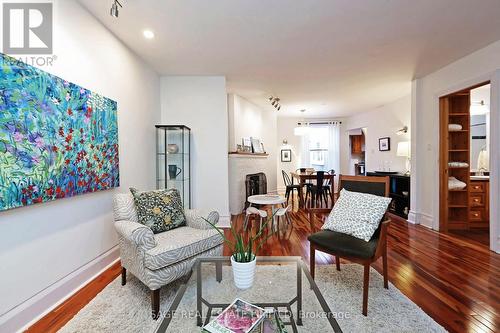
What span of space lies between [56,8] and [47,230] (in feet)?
5.80

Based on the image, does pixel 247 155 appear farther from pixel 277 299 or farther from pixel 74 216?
pixel 277 299

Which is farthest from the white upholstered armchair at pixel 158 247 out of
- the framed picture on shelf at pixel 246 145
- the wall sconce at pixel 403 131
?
the wall sconce at pixel 403 131

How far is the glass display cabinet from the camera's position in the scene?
3508 millimetres

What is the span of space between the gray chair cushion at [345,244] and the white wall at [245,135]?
271cm

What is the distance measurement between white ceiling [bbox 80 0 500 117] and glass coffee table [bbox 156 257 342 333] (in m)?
2.21

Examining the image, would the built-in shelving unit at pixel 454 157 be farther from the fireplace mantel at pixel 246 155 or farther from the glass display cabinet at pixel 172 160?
the glass display cabinet at pixel 172 160

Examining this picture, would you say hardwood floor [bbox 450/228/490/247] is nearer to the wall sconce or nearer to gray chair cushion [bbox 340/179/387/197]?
gray chair cushion [bbox 340/179/387/197]

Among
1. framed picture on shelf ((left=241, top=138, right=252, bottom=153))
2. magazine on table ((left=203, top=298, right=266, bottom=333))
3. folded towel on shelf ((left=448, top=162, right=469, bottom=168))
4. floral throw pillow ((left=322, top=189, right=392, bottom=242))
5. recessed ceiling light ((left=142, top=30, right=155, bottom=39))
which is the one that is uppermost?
recessed ceiling light ((left=142, top=30, right=155, bottom=39))

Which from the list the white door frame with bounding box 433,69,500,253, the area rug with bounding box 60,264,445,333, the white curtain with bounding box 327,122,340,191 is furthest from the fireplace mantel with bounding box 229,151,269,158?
the white door frame with bounding box 433,69,500,253

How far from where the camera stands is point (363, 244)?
1744 mm

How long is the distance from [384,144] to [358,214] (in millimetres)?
4743

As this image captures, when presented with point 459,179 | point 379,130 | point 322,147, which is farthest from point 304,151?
point 459,179

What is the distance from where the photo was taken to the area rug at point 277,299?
1.32m

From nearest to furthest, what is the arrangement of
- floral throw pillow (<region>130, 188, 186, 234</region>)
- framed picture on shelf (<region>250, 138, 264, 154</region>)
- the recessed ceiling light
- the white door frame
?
floral throw pillow (<region>130, 188, 186, 234</region>) < the recessed ceiling light < the white door frame < framed picture on shelf (<region>250, 138, 264, 154</region>)
